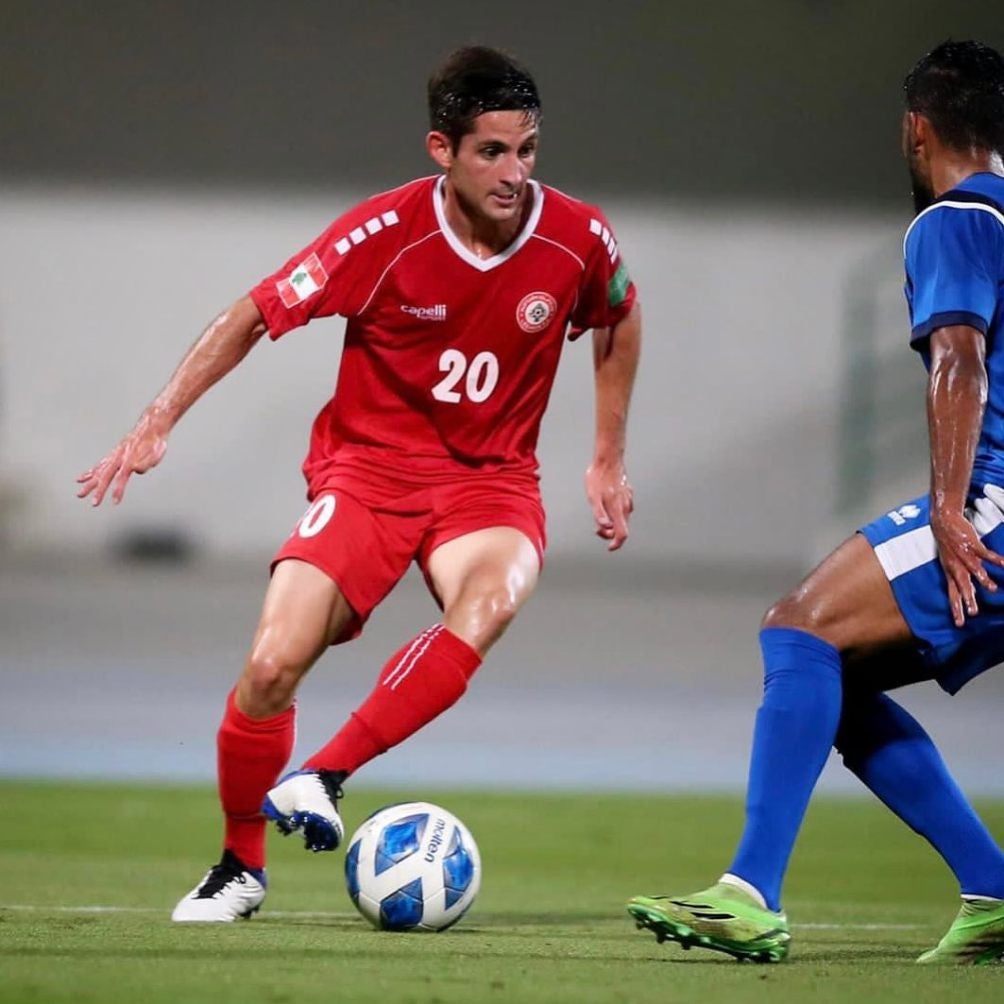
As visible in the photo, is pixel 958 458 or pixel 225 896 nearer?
pixel 958 458

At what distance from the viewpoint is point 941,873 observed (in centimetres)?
666

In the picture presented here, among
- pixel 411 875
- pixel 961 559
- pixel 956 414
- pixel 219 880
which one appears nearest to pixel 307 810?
pixel 411 875

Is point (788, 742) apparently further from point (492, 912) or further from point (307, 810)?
point (492, 912)

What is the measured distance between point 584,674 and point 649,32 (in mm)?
9278

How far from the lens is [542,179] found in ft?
66.0

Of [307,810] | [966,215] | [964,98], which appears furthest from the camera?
[307,810]

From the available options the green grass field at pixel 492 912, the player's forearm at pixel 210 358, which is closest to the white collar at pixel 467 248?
the player's forearm at pixel 210 358

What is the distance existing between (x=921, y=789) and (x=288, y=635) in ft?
5.50

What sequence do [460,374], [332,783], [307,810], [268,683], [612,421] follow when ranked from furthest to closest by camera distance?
[612,421] < [460,374] < [268,683] < [332,783] < [307,810]

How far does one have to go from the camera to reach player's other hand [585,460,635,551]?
17.8ft

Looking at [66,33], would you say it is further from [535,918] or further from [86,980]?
[86,980]

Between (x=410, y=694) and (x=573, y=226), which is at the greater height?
(x=573, y=226)

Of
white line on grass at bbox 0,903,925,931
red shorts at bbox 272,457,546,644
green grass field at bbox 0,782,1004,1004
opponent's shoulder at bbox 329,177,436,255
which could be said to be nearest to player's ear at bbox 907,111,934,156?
opponent's shoulder at bbox 329,177,436,255

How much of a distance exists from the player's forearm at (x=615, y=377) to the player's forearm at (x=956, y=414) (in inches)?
73.7
